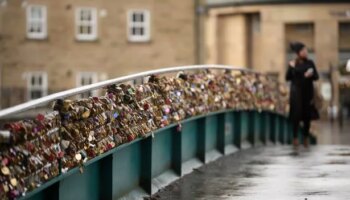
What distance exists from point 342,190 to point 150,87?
2.43m

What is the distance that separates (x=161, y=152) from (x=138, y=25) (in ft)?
136

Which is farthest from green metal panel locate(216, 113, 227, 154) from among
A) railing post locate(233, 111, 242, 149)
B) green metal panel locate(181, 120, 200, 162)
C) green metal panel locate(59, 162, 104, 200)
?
green metal panel locate(59, 162, 104, 200)

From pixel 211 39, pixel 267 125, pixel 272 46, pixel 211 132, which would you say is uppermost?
pixel 211 39

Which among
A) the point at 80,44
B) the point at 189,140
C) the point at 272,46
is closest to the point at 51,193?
the point at 189,140

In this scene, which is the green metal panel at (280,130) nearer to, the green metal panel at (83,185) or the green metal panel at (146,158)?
the green metal panel at (146,158)

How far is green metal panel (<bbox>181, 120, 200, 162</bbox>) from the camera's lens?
A: 13.4 meters

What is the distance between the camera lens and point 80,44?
5288cm

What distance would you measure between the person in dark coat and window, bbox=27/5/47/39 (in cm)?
3567

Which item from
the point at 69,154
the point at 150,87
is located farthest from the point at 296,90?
the point at 69,154

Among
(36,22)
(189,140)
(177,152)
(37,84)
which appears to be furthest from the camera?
(37,84)

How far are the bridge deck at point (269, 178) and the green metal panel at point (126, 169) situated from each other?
34cm

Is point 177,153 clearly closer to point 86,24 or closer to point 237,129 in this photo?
point 237,129

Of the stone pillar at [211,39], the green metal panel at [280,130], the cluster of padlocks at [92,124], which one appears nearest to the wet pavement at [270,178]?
the cluster of padlocks at [92,124]

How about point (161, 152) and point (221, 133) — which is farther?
point (221, 133)
